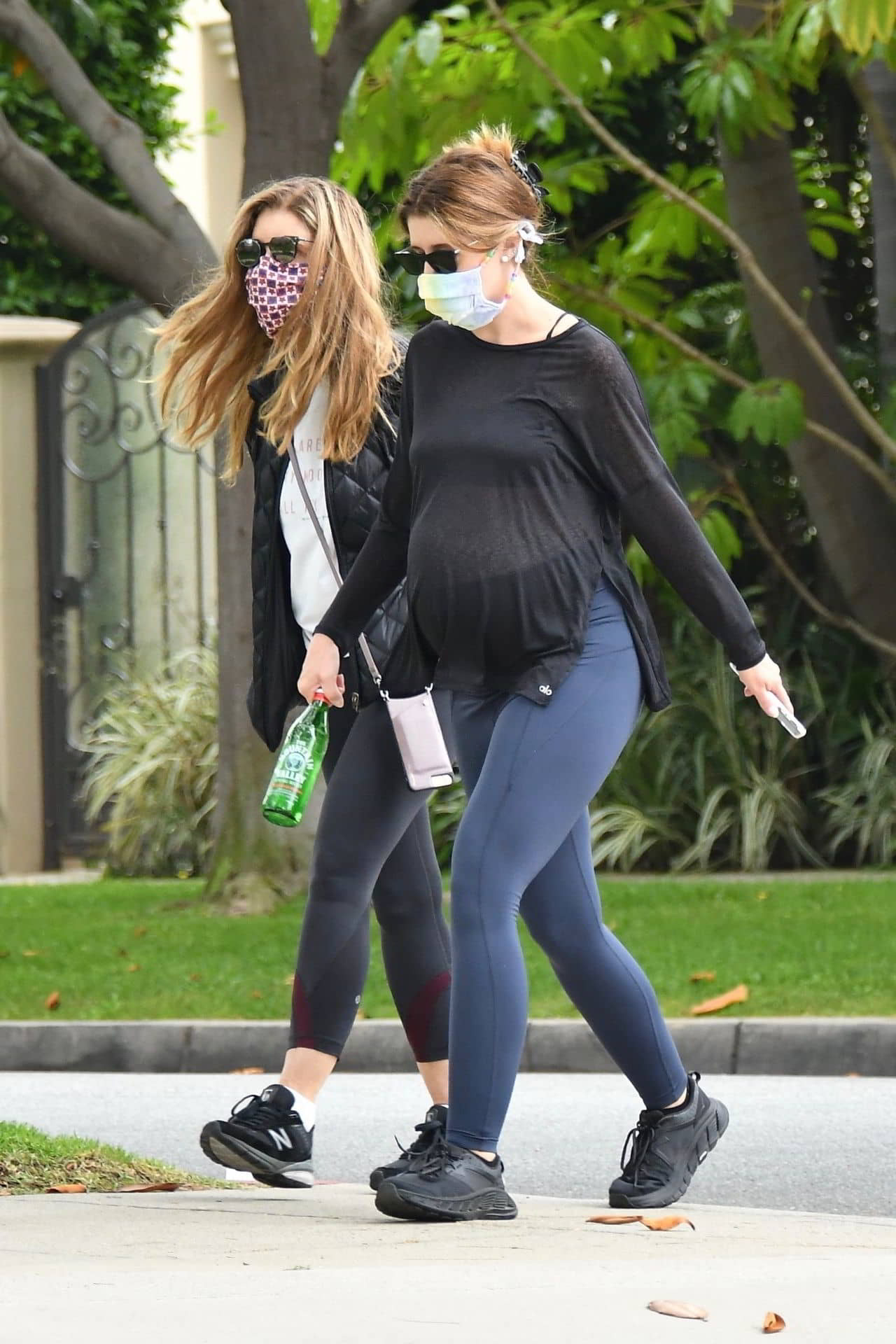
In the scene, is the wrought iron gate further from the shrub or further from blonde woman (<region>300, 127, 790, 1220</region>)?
blonde woman (<region>300, 127, 790, 1220</region>)

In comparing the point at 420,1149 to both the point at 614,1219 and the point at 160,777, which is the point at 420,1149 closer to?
the point at 614,1219

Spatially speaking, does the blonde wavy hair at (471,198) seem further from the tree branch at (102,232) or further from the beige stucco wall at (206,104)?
the beige stucco wall at (206,104)

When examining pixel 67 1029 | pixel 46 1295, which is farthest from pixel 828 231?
pixel 46 1295

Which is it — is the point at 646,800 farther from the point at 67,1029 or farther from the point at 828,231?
the point at 67,1029

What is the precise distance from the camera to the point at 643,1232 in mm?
4066

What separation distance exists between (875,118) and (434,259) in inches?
318

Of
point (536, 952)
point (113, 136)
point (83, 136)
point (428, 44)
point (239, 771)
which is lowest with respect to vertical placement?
point (536, 952)

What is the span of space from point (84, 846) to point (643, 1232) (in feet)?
35.2

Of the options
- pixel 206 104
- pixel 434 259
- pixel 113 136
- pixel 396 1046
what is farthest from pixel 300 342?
pixel 206 104

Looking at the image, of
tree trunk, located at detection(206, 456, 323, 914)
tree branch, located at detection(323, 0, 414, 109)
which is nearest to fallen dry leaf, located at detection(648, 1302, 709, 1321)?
tree trunk, located at detection(206, 456, 323, 914)

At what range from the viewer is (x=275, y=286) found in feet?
16.0

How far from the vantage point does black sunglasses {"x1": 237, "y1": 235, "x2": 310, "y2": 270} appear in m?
4.84

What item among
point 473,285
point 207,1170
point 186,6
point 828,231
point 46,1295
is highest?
point 186,6

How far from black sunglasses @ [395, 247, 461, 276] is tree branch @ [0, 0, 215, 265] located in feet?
20.2
